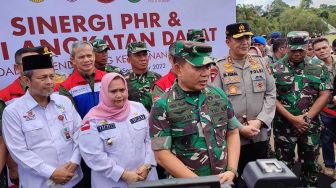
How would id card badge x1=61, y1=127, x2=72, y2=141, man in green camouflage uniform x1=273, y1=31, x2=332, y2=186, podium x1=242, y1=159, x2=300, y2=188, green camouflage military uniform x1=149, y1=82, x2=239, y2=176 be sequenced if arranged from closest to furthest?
podium x1=242, y1=159, x2=300, y2=188 < green camouflage military uniform x1=149, y1=82, x2=239, y2=176 < id card badge x1=61, y1=127, x2=72, y2=141 < man in green camouflage uniform x1=273, y1=31, x2=332, y2=186

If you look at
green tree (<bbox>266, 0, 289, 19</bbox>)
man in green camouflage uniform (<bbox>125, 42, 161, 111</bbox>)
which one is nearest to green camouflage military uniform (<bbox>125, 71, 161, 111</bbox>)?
man in green camouflage uniform (<bbox>125, 42, 161, 111</bbox>)

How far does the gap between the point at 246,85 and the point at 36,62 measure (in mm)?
1775

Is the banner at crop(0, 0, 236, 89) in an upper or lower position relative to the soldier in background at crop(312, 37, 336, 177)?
upper

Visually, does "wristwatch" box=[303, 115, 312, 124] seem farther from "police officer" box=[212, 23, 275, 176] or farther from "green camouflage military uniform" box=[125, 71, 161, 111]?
"green camouflage military uniform" box=[125, 71, 161, 111]

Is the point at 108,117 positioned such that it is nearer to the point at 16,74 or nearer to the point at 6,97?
the point at 6,97

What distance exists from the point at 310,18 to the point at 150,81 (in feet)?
169

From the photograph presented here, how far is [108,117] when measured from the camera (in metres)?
2.21

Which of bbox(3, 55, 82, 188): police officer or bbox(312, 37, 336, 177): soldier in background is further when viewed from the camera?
bbox(312, 37, 336, 177): soldier in background

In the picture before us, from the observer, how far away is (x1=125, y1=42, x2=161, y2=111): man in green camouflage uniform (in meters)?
3.03

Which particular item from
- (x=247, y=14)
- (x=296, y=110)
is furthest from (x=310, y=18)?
(x=296, y=110)

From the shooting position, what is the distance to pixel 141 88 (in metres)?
3.06

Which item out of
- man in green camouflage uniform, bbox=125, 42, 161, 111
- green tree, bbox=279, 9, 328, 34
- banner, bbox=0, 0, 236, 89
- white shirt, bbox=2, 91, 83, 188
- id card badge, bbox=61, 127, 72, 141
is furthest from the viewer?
green tree, bbox=279, 9, 328, 34

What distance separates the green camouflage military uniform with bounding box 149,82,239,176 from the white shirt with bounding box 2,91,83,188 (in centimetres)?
80

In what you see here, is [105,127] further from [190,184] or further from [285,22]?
[285,22]
